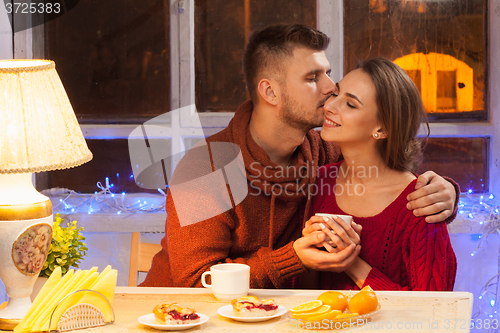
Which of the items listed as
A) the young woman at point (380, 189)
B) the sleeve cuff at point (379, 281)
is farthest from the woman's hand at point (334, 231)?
the sleeve cuff at point (379, 281)

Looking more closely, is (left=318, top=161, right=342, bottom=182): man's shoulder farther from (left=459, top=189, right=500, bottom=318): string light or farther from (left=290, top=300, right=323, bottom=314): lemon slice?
(left=459, top=189, right=500, bottom=318): string light

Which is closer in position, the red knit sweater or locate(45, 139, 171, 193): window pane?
the red knit sweater

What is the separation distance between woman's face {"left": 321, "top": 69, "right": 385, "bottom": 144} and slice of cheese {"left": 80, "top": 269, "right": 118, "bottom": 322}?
2.75 feet

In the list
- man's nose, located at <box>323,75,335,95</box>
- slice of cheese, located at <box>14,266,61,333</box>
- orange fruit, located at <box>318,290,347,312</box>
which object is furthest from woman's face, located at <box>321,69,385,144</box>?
slice of cheese, located at <box>14,266,61,333</box>

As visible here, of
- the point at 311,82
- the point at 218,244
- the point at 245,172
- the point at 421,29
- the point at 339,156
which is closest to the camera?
the point at 218,244

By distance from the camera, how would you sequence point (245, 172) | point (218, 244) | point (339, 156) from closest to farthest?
point (218, 244) → point (245, 172) → point (339, 156)

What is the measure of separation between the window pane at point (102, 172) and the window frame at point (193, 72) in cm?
8

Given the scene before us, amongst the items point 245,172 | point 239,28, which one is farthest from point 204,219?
point 239,28

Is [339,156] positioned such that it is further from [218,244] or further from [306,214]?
[218,244]

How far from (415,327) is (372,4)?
1.93 metres

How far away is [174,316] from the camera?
95 cm

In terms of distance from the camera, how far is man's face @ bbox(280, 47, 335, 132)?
1.71 meters

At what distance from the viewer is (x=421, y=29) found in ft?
8.16

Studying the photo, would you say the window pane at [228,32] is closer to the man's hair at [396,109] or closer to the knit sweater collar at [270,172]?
the knit sweater collar at [270,172]
